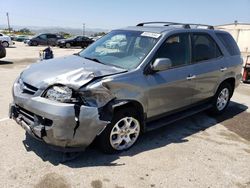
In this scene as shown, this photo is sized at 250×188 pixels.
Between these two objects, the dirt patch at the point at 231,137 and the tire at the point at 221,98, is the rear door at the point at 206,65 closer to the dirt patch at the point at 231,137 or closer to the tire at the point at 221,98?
the tire at the point at 221,98

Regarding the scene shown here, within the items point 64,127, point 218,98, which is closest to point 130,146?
point 64,127

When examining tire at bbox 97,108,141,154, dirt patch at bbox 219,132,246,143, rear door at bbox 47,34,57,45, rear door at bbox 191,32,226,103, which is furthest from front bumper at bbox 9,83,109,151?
rear door at bbox 47,34,57,45

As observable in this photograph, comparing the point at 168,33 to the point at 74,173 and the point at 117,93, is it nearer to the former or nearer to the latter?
→ the point at 117,93

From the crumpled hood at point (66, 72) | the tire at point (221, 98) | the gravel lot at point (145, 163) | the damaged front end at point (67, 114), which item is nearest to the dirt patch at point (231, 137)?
the gravel lot at point (145, 163)

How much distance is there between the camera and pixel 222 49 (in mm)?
6113

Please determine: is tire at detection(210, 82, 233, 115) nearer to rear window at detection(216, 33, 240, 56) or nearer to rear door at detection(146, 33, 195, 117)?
rear window at detection(216, 33, 240, 56)

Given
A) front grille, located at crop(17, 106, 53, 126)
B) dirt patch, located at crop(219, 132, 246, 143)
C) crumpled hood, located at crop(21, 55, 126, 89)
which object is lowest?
dirt patch, located at crop(219, 132, 246, 143)

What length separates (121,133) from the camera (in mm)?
4324

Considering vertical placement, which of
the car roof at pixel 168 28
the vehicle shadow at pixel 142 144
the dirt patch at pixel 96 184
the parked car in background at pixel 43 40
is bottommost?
the parked car in background at pixel 43 40

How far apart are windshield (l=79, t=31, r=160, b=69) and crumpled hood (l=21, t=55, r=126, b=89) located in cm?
25

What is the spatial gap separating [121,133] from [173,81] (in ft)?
4.03

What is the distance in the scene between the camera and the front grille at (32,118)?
372 centimetres

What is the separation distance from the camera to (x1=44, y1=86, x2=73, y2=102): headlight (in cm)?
370

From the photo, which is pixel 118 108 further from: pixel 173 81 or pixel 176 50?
pixel 176 50
